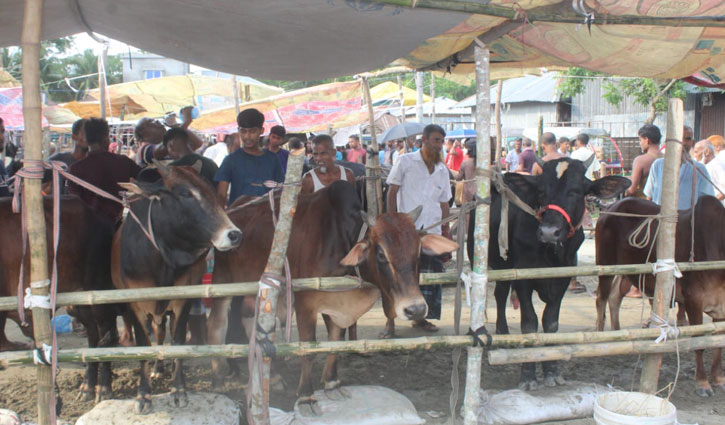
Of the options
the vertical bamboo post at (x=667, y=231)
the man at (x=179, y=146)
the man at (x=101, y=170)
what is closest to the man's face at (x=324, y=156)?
the man at (x=179, y=146)

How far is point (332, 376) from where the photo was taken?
4.29 metres

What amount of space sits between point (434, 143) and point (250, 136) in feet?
5.75

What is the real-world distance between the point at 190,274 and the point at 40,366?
1.12 m

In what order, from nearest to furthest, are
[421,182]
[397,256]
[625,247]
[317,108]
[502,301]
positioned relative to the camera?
[397,256], [502,301], [625,247], [421,182], [317,108]

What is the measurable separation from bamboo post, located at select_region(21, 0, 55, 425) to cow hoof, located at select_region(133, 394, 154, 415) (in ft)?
1.91

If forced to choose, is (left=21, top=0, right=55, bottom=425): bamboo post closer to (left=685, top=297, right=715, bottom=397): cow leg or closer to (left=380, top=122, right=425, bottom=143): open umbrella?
(left=685, top=297, right=715, bottom=397): cow leg

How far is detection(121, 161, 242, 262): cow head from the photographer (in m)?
3.71

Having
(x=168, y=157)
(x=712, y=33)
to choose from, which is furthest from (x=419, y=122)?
(x=712, y=33)

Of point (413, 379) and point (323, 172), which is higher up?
point (323, 172)

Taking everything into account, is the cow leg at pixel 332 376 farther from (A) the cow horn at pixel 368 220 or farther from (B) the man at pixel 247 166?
(B) the man at pixel 247 166

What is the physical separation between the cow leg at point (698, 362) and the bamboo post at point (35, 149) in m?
4.47

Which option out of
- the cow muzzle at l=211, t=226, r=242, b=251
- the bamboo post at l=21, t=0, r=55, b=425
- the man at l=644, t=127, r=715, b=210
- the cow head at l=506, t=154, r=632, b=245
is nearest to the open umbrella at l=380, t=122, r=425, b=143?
the man at l=644, t=127, r=715, b=210

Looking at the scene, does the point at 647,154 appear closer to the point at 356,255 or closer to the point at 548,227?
the point at 548,227

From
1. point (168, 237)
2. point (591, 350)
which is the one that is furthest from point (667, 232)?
point (168, 237)
